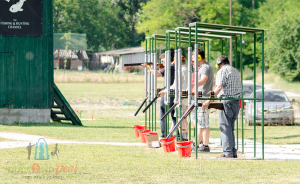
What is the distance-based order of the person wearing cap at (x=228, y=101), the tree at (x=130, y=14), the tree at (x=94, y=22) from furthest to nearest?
the tree at (x=130, y=14) < the tree at (x=94, y=22) < the person wearing cap at (x=228, y=101)

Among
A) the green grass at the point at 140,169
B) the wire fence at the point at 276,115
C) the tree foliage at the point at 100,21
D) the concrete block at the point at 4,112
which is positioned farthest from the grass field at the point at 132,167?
the tree foliage at the point at 100,21

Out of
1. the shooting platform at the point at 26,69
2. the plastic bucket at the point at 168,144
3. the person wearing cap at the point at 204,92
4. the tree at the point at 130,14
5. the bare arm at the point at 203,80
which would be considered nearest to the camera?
the bare arm at the point at 203,80

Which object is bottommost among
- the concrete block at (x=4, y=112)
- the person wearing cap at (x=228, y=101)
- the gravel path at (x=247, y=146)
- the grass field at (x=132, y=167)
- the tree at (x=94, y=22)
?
the gravel path at (x=247, y=146)

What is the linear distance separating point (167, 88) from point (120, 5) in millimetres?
82878

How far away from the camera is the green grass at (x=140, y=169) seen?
21.8 feet

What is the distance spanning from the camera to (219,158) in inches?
332

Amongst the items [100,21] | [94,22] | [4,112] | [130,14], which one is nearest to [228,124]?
[4,112]

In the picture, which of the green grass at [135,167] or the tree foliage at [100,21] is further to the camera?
the tree foliage at [100,21]

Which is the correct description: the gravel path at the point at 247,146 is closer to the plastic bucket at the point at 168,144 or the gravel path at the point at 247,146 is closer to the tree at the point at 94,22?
the plastic bucket at the point at 168,144

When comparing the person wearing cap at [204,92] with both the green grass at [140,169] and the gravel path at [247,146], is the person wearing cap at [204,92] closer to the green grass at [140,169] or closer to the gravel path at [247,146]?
the gravel path at [247,146]

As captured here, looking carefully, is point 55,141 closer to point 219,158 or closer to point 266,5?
point 219,158

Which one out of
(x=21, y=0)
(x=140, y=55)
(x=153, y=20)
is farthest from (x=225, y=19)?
(x=21, y=0)

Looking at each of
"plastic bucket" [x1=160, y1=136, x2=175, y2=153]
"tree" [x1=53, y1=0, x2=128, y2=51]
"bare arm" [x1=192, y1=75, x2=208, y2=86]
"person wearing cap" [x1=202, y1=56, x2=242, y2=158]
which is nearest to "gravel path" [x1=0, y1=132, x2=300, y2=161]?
"person wearing cap" [x1=202, y1=56, x2=242, y2=158]

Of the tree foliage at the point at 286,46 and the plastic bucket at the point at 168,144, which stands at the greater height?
the tree foliage at the point at 286,46
